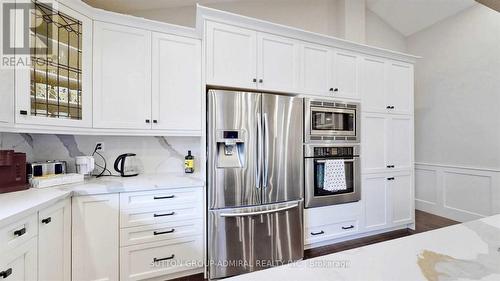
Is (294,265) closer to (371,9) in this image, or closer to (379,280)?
(379,280)

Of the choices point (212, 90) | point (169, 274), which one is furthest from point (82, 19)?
point (169, 274)

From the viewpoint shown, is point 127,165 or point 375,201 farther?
point 375,201

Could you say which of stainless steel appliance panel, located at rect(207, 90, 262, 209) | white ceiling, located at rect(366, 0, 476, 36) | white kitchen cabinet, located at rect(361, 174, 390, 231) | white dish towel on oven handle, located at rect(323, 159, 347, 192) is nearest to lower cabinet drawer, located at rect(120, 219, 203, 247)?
stainless steel appliance panel, located at rect(207, 90, 262, 209)

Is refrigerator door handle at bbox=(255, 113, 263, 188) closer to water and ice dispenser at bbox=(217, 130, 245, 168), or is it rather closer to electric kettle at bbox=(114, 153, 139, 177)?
water and ice dispenser at bbox=(217, 130, 245, 168)

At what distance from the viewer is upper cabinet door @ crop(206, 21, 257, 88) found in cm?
199

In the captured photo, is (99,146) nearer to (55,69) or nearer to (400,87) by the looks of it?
(55,69)

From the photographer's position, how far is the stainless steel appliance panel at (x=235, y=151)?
75.3 inches

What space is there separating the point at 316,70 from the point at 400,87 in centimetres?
135

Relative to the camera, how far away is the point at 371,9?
12.3 feet

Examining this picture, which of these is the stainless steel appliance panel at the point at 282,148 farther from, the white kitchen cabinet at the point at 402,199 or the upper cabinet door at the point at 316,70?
the white kitchen cabinet at the point at 402,199

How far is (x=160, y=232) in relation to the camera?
6.06 ft

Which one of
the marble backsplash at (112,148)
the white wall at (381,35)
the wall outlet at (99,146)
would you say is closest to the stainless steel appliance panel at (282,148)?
the marble backsplash at (112,148)

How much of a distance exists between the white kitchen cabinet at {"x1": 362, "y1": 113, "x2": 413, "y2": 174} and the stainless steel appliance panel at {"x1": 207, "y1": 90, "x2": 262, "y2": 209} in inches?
57.9

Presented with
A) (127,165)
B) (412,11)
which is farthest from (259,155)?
(412,11)
